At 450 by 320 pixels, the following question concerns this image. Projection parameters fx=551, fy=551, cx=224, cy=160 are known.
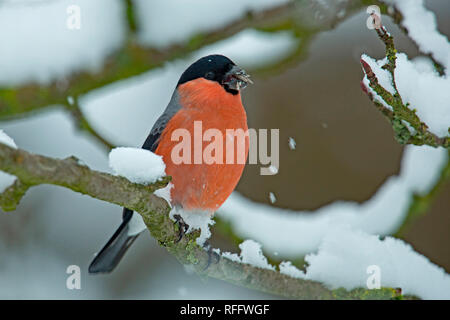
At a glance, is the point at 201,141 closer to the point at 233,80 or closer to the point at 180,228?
the point at 233,80

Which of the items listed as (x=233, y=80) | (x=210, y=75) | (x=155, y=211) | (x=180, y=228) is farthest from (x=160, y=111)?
(x=155, y=211)

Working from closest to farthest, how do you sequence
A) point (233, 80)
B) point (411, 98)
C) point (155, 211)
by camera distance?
point (155, 211) → point (411, 98) → point (233, 80)

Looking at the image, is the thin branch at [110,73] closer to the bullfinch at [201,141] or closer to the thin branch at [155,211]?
the bullfinch at [201,141]

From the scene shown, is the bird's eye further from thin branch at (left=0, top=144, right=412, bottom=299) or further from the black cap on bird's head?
thin branch at (left=0, top=144, right=412, bottom=299)

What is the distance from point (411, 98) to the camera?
2322 mm

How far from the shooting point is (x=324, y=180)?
515 centimetres

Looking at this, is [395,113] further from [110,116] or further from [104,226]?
[104,226]

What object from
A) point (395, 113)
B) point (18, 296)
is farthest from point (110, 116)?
point (395, 113)

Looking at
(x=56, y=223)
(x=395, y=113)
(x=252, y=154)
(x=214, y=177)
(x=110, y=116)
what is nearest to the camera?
(x=395, y=113)

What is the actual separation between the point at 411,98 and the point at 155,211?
1168 mm

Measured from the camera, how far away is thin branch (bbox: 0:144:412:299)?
1.54 metres

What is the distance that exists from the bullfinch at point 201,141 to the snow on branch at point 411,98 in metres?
0.96

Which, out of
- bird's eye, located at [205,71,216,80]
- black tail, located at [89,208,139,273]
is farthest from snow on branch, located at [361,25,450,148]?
A: black tail, located at [89,208,139,273]
